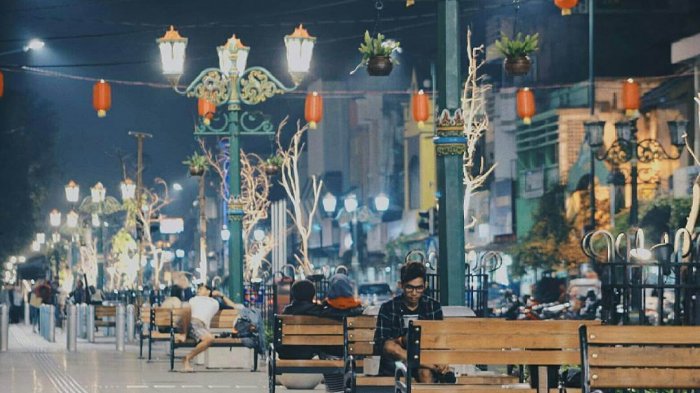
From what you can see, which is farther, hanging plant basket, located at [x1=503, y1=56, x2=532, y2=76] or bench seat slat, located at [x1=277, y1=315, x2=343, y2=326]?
hanging plant basket, located at [x1=503, y1=56, x2=532, y2=76]

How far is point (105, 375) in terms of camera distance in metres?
26.6

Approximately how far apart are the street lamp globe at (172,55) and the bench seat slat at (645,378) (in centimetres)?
2153

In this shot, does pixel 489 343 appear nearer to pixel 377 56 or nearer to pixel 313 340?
pixel 313 340

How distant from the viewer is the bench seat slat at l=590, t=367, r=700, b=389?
10906mm

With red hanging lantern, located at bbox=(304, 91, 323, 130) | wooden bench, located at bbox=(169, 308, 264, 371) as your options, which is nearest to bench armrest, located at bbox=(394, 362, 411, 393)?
wooden bench, located at bbox=(169, 308, 264, 371)

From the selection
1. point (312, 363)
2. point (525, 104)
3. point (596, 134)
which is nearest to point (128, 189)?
point (525, 104)

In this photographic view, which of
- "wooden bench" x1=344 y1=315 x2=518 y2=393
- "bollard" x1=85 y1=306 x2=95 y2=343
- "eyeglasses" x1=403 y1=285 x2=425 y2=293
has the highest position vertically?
"eyeglasses" x1=403 y1=285 x2=425 y2=293

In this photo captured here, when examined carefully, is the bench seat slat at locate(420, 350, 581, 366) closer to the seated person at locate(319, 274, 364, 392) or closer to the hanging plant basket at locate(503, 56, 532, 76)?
the seated person at locate(319, 274, 364, 392)

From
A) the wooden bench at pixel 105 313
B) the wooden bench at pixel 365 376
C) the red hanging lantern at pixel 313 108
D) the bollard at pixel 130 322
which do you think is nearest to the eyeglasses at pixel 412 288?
the wooden bench at pixel 365 376

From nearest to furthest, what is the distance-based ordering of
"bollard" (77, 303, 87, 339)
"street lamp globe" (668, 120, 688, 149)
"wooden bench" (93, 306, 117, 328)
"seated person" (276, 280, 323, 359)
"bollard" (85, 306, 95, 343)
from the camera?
"seated person" (276, 280, 323, 359) < "street lamp globe" (668, 120, 688, 149) < "bollard" (85, 306, 95, 343) < "wooden bench" (93, 306, 117, 328) < "bollard" (77, 303, 87, 339)

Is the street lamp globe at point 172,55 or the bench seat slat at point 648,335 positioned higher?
the street lamp globe at point 172,55

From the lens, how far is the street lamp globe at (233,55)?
32.3 m

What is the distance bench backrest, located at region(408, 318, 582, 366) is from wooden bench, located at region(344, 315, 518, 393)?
66.0 inches

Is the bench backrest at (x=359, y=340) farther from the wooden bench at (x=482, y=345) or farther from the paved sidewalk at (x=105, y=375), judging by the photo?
the paved sidewalk at (x=105, y=375)
